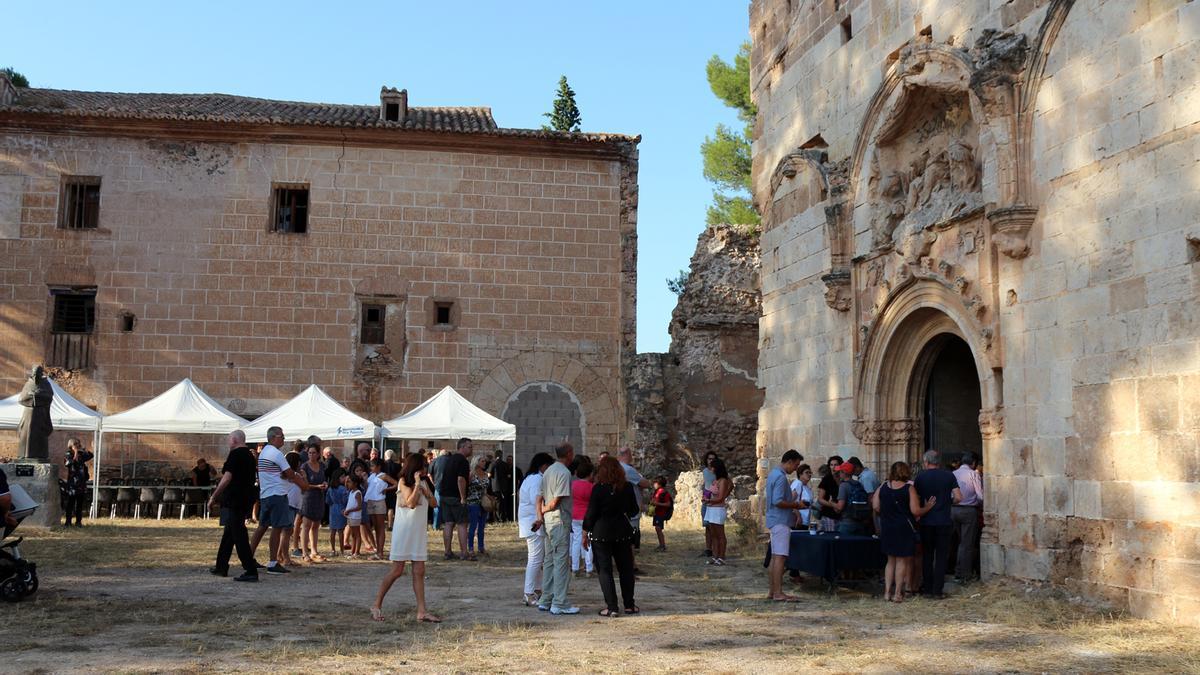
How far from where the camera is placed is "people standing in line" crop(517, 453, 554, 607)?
31.0 feet

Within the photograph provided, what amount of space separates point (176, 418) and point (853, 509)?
13.0 metres

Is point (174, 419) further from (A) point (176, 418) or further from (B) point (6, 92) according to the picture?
(B) point (6, 92)

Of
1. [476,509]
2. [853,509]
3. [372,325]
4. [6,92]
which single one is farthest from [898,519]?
[6,92]

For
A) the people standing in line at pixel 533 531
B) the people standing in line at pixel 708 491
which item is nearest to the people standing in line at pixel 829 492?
the people standing in line at pixel 708 491

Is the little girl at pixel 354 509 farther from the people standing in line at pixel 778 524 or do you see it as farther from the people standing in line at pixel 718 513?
the people standing in line at pixel 778 524

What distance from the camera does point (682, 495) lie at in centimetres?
2030

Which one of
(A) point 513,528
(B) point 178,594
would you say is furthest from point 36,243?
(B) point 178,594

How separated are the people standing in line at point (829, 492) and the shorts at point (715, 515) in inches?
60.7

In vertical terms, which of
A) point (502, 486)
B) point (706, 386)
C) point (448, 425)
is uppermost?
point (706, 386)

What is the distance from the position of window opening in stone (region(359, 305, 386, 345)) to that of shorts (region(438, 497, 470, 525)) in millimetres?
10674

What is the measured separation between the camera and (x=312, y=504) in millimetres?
12961

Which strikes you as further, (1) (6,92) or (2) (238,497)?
(1) (6,92)

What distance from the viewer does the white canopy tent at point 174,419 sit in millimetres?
19047

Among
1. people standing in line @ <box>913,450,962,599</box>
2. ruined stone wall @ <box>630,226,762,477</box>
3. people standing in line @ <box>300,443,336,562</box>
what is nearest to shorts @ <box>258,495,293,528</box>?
people standing in line @ <box>300,443,336,562</box>
